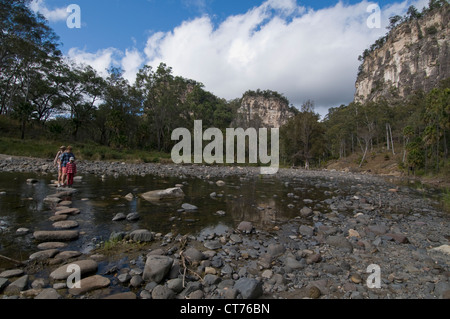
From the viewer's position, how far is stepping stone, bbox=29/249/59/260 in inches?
137

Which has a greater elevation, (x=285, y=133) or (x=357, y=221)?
(x=285, y=133)

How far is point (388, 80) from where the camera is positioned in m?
95.8

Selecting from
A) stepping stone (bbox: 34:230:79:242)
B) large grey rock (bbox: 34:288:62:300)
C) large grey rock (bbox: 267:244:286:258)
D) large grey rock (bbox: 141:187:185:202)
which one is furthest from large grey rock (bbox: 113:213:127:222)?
large grey rock (bbox: 267:244:286:258)

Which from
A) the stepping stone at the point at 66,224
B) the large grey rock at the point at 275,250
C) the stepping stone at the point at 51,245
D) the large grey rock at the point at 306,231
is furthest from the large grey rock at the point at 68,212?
the large grey rock at the point at 306,231

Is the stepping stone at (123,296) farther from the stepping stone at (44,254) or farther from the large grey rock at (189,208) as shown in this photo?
the large grey rock at (189,208)

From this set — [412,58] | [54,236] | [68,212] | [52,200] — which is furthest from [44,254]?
[412,58]

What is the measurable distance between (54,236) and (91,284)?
2137 millimetres

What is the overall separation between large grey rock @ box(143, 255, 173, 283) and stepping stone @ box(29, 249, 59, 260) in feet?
5.64

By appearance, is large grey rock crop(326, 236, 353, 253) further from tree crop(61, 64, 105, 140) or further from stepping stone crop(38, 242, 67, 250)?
tree crop(61, 64, 105, 140)

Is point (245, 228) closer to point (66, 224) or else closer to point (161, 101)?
point (66, 224)

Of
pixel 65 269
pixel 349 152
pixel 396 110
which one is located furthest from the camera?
pixel 349 152

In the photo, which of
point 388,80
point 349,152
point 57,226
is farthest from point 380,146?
point 57,226

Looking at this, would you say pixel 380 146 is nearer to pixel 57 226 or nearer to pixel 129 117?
pixel 129 117

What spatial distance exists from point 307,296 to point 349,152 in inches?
2781
